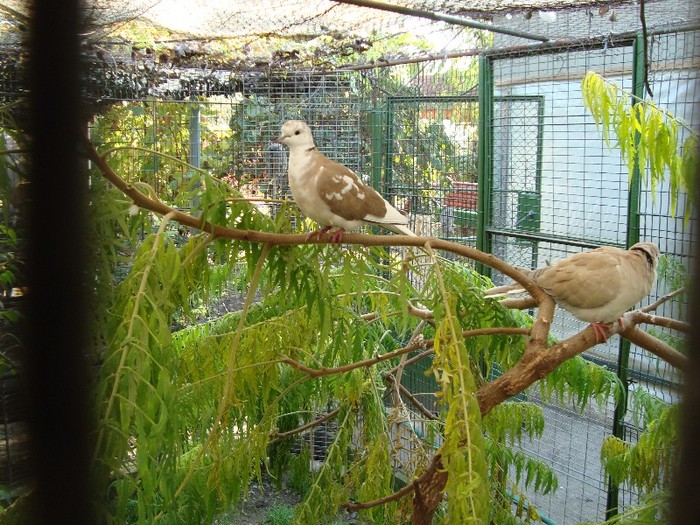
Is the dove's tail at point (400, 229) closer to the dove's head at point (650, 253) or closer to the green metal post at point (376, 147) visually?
the dove's head at point (650, 253)

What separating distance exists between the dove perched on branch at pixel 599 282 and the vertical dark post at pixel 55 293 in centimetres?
144

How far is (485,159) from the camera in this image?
3482 mm

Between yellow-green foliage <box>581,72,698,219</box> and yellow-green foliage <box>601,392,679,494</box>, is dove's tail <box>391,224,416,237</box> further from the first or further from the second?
yellow-green foliage <box>601,392,679,494</box>

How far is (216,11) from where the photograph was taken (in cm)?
343

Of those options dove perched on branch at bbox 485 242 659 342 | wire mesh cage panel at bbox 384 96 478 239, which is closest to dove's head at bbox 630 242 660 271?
dove perched on branch at bbox 485 242 659 342

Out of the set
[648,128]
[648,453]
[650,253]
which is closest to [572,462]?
[650,253]

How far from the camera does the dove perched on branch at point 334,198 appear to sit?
2.00 meters

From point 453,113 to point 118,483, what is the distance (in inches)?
122

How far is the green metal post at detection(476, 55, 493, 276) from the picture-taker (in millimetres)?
3449

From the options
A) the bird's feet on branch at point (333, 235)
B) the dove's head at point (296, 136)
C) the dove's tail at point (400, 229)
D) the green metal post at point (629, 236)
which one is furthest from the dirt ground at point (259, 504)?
the bird's feet on branch at point (333, 235)

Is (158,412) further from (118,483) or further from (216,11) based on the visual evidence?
(216,11)

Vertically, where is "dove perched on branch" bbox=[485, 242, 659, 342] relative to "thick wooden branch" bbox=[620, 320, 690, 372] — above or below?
above

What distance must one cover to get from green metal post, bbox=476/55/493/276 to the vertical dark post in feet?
9.29

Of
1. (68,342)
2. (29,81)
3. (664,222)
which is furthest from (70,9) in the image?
(664,222)
